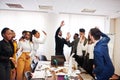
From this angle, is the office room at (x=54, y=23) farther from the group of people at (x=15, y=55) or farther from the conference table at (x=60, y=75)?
the conference table at (x=60, y=75)

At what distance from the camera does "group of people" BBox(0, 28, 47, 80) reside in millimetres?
2859

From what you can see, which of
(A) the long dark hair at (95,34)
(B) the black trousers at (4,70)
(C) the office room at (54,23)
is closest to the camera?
(A) the long dark hair at (95,34)

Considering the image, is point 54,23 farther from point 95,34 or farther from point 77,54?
point 95,34

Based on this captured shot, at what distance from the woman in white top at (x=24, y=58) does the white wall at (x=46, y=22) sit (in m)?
1.82

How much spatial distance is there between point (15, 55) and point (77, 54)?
171cm

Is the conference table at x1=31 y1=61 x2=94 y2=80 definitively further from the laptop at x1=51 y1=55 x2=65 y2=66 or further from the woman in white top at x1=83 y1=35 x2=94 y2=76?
the laptop at x1=51 y1=55 x2=65 y2=66

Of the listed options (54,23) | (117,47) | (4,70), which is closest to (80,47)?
(4,70)

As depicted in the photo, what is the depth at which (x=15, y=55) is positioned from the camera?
427 centimetres

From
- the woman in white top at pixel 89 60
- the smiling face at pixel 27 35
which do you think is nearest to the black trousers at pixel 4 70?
the smiling face at pixel 27 35

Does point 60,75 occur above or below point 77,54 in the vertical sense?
below

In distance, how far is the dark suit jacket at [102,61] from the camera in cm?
220

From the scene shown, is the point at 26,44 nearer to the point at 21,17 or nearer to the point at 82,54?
the point at 82,54

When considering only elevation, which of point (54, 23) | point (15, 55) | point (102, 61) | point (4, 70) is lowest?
point (4, 70)

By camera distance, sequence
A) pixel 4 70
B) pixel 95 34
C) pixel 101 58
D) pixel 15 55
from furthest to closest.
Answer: pixel 15 55, pixel 4 70, pixel 95 34, pixel 101 58
